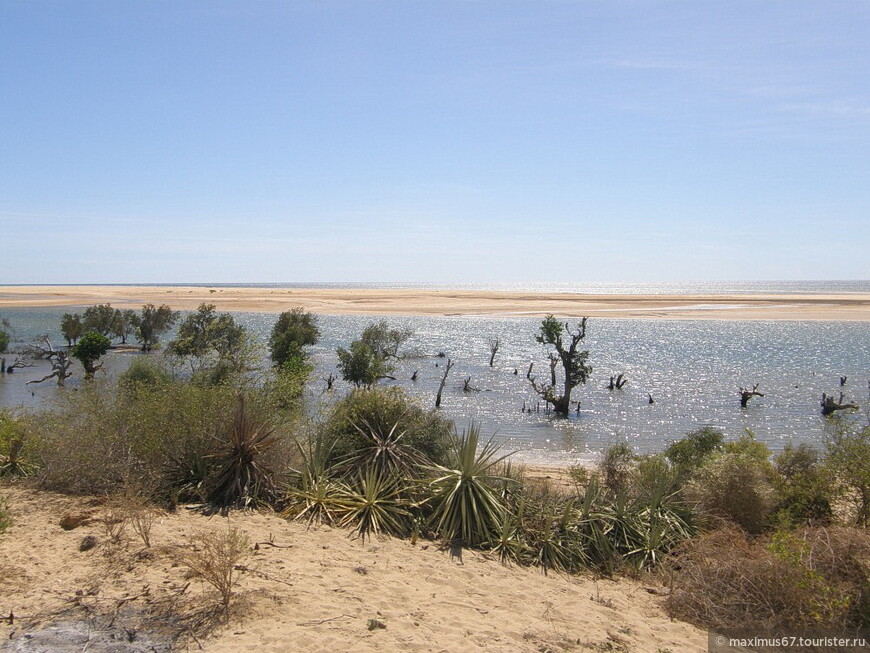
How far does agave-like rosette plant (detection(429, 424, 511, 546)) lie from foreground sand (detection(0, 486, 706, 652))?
2.12 feet

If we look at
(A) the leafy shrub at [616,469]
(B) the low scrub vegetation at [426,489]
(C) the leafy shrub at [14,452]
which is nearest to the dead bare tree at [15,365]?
(B) the low scrub vegetation at [426,489]

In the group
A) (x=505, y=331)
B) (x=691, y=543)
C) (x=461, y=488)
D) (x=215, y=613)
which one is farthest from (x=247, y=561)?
(x=505, y=331)

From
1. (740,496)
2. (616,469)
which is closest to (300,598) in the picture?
(740,496)

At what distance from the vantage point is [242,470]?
37.6 ft

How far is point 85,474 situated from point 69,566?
3447 mm

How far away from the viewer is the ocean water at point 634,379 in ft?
102

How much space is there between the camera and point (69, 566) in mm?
8180

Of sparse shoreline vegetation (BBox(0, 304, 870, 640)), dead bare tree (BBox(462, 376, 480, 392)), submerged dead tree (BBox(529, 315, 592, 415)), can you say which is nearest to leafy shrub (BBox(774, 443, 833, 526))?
sparse shoreline vegetation (BBox(0, 304, 870, 640))

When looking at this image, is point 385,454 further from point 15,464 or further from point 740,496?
point 740,496

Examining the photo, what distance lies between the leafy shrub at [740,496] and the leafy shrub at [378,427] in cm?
541

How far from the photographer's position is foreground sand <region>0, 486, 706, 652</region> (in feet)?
22.5

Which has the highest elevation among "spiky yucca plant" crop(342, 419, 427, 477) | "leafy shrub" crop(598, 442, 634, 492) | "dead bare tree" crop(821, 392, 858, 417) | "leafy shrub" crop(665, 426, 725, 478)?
"spiky yucca plant" crop(342, 419, 427, 477)

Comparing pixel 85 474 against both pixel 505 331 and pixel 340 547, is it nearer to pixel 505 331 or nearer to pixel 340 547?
pixel 340 547

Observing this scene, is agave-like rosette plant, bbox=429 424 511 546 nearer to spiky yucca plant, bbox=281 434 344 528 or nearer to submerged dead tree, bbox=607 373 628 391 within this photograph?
spiky yucca plant, bbox=281 434 344 528
